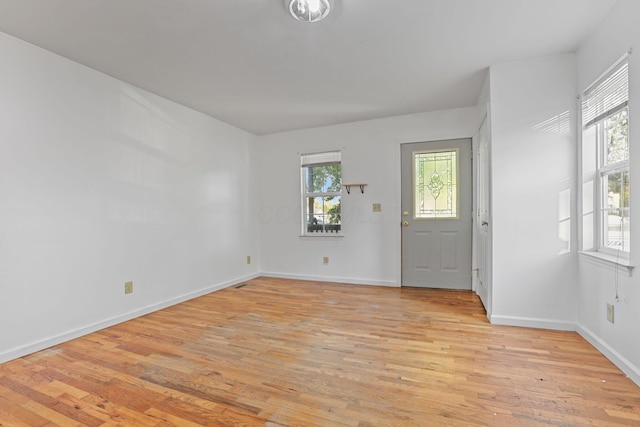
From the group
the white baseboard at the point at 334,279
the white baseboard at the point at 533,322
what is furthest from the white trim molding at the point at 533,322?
the white baseboard at the point at 334,279

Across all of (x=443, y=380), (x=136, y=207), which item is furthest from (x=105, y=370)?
(x=443, y=380)

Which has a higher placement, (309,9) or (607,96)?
(309,9)

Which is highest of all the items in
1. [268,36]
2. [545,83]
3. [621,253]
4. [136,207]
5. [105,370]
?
[268,36]

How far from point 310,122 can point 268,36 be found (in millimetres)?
2318

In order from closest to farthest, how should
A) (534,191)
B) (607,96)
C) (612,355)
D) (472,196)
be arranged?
(612,355) < (607,96) < (534,191) < (472,196)

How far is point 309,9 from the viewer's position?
2.04m

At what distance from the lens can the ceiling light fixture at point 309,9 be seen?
1.99m

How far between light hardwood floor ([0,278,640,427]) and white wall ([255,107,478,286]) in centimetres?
155

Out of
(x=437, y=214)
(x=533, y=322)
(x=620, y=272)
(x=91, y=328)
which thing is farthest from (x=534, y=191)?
(x=91, y=328)

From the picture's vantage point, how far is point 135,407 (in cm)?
172

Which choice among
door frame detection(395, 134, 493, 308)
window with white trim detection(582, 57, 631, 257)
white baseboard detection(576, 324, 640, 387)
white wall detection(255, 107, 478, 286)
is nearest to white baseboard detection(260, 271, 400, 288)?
white wall detection(255, 107, 478, 286)

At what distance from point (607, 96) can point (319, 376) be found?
2.91 m

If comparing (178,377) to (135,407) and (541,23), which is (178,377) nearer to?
(135,407)

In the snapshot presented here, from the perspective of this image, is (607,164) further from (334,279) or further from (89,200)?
(89,200)
